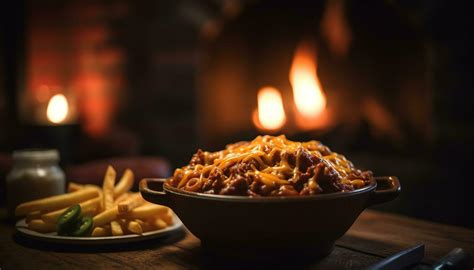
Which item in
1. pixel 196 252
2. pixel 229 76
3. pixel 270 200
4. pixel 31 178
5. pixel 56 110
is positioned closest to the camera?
pixel 270 200

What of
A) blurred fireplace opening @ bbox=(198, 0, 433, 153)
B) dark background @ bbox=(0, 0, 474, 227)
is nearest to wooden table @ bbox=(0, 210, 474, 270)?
dark background @ bbox=(0, 0, 474, 227)

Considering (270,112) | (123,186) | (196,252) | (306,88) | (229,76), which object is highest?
(229,76)

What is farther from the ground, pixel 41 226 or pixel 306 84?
pixel 306 84

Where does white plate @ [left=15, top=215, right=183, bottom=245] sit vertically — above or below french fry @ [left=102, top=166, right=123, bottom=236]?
below

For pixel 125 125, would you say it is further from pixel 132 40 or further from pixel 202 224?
pixel 202 224

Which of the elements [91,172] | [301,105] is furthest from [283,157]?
[301,105]

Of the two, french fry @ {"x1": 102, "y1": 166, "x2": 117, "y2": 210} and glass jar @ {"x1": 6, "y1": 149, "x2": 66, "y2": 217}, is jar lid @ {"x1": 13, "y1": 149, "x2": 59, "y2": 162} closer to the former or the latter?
glass jar @ {"x1": 6, "y1": 149, "x2": 66, "y2": 217}

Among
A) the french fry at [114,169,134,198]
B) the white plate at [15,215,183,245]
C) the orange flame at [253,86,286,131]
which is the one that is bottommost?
the white plate at [15,215,183,245]

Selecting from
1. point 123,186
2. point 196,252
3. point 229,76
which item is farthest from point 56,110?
point 196,252

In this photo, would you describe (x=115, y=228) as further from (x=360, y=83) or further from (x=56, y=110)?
(x=360, y=83)
